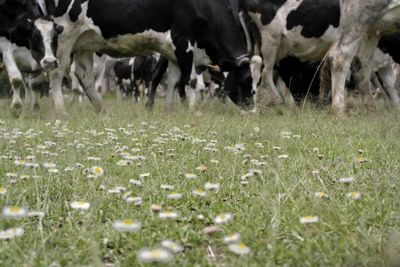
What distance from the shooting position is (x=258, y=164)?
3.28 metres

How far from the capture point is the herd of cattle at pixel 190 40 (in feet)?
28.7

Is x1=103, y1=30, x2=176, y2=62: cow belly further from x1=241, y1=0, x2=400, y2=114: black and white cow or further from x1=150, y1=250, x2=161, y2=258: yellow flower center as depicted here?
x1=150, y1=250, x2=161, y2=258: yellow flower center

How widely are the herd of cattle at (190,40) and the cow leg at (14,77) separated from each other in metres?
0.02

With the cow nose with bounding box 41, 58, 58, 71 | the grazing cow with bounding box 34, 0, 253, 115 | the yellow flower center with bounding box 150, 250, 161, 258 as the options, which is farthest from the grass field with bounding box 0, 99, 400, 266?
the grazing cow with bounding box 34, 0, 253, 115

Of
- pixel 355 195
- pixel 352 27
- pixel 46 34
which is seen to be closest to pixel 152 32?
pixel 46 34

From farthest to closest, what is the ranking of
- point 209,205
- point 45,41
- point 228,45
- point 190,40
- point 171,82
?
1. point 171,82
2. point 228,45
3. point 190,40
4. point 45,41
5. point 209,205

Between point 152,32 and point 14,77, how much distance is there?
98.1 inches

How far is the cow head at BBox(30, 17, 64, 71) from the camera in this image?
8.14 m

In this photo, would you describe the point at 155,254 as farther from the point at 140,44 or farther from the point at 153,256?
the point at 140,44

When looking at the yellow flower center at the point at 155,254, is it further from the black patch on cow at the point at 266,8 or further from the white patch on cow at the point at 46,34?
the black patch on cow at the point at 266,8

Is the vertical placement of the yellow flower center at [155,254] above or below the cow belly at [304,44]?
above

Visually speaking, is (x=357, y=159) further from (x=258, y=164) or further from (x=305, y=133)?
(x=305, y=133)

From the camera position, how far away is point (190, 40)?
9500 millimetres

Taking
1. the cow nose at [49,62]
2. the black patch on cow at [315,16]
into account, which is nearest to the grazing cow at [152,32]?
the cow nose at [49,62]
